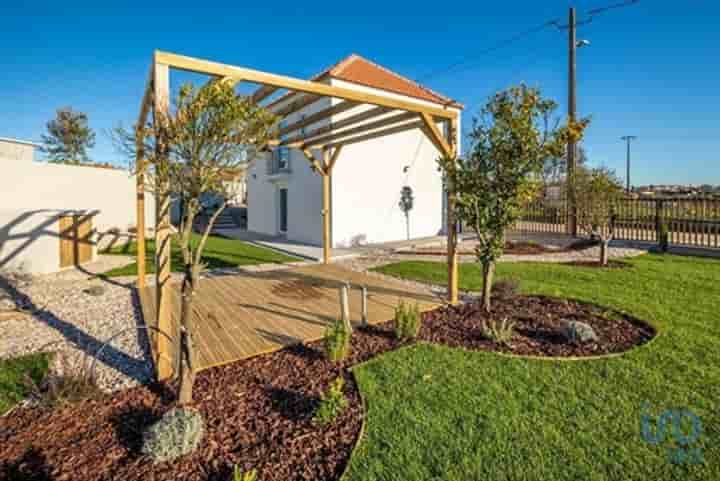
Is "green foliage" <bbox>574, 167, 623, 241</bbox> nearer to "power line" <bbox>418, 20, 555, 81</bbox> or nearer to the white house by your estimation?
the white house

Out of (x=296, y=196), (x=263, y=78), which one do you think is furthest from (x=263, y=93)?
(x=296, y=196)

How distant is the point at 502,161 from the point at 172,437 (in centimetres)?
513

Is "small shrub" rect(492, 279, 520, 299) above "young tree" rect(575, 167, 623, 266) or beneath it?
beneath

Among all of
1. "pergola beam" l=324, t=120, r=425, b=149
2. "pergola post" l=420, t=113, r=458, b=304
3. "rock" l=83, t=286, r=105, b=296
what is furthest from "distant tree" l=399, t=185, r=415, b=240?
"rock" l=83, t=286, r=105, b=296

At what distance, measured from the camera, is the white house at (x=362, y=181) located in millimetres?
13820

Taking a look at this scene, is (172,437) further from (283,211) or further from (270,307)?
(283,211)

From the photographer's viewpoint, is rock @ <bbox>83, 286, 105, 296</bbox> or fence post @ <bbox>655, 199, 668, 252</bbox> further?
fence post @ <bbox>655, 199, 668, 252</bbox>

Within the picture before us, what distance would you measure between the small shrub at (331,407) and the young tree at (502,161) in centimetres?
339

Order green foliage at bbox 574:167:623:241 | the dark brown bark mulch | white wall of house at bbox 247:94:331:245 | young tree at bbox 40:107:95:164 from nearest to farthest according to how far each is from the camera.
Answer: the dark brown bark mulch
green foliage at bbox 574:167:623:241
white wall of house at bbox 247:94:331:245
young tree at bbox 40:107:95:164

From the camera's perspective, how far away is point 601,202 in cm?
909

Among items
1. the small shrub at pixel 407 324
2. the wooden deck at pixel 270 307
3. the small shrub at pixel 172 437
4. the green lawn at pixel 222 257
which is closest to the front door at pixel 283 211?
the green lawn at pixel 222 257

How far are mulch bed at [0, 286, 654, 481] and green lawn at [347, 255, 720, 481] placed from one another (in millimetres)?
281

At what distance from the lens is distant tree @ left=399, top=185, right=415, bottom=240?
1584 centimetres

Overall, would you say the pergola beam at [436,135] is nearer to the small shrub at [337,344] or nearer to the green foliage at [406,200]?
the small shrub at [337,344]
